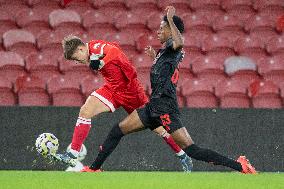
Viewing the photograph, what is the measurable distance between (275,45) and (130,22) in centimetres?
242

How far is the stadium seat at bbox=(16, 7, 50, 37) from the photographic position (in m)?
11.9

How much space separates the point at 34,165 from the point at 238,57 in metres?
3.84

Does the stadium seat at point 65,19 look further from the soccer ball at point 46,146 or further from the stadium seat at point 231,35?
the soccer ball at point 46,146

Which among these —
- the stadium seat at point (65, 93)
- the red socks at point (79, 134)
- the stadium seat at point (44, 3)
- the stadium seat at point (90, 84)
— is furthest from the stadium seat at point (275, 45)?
the red socks at point (79, 134)

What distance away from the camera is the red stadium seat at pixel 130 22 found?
12016mm

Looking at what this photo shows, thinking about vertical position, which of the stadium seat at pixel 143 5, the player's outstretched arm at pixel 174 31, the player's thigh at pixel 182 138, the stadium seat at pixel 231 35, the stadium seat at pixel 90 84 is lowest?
the stadium seat at pixel 90 84

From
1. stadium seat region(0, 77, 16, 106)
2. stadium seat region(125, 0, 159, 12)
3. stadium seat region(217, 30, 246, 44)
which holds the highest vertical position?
stadium seat region(125, 0, 159, 12)

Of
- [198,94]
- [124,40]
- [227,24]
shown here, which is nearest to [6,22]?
[124,40]

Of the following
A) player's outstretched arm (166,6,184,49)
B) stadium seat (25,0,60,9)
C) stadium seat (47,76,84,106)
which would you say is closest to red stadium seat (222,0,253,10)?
stadium seat (25,0,60,9)

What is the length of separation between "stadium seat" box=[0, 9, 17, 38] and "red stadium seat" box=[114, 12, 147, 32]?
5.63 feet

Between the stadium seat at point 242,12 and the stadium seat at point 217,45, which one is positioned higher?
the stadium seat at point 242,12

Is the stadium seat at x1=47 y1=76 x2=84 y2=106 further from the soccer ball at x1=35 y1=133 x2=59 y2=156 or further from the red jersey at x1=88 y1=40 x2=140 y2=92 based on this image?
the soccer ball at x1=35 y1=133 x2=59 y2=156

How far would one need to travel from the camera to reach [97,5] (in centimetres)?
1265

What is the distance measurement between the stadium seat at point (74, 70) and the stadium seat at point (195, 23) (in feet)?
6.89
